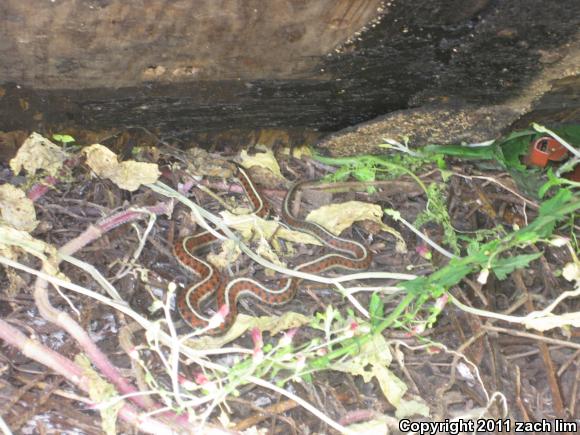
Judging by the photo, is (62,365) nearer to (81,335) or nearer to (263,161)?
(81,335)

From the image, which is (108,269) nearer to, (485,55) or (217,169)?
(217,169)

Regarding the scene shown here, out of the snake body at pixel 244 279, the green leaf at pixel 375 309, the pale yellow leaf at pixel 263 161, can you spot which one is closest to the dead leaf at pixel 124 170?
the snake body at pixel 244 279

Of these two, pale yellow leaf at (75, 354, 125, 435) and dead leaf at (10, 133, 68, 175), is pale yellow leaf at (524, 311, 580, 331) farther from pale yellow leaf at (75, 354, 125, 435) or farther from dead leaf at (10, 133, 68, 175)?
dead leaf at (10, 133, 68, 175)

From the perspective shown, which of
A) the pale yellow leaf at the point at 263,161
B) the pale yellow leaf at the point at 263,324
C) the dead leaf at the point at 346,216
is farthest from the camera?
the pale yellow leaf at the point at 263,161

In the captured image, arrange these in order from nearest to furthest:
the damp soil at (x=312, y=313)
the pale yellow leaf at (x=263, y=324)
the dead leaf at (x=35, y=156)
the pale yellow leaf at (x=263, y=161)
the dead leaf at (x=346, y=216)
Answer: the damp soil at (x=312, y=313) < the pale yellow leaf at (x=263, y=324) < the dead leaf at (x=35, y=156) < the dead leaf at (x=346, y=216) < the pale yellow leaf at (x=263, y=161)

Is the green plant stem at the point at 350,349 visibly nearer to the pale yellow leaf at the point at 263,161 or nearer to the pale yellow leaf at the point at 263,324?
the pale yellow leaf at the point at 263,324

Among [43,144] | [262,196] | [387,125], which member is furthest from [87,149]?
[387,125]

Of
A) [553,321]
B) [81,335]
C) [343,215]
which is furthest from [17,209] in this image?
[553,321]
